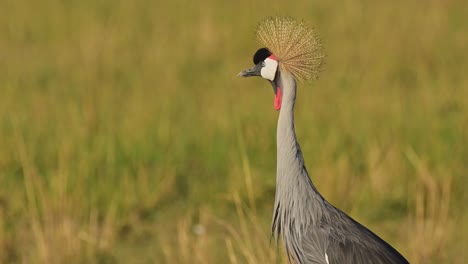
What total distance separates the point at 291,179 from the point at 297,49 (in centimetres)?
41

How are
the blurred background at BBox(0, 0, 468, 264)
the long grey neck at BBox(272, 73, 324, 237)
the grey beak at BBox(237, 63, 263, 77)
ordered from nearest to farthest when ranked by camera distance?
the long grey neck at BBox(272, 73, 324, 237) → the grey beak at BBox(237, 63, 263, 77) → the blurred background at BBox(0, 0, 468, 264)

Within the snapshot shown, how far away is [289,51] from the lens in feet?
10.5

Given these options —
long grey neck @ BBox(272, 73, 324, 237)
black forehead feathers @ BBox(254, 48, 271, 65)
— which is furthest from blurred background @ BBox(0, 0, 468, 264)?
long grey neck @ BBox(272, 73, 324, 237)

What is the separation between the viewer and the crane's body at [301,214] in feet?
10.4

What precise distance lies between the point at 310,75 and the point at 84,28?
5282 mm

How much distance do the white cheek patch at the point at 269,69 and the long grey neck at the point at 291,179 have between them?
1.2 inches

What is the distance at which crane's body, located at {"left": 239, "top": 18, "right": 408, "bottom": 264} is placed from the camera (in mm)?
3156

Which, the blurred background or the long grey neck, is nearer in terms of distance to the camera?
the long grey neck

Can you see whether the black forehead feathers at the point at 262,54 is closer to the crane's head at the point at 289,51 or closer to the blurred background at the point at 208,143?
the crane's head at the point at 289,51

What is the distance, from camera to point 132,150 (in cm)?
522

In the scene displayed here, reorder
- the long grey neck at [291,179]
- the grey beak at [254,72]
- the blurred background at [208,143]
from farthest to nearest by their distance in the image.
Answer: the blurred background at [208,143]
the grey beak at [254,72]
the long grey neck at [291,179]

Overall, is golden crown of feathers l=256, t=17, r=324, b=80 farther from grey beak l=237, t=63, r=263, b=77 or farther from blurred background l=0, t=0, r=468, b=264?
blurred background l=0, t=0, r=468, b=264

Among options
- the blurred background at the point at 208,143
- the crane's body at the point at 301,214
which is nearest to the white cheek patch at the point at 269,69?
the crane's body at the point at 301,214

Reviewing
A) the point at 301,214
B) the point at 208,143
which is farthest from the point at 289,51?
the point at 208,143
